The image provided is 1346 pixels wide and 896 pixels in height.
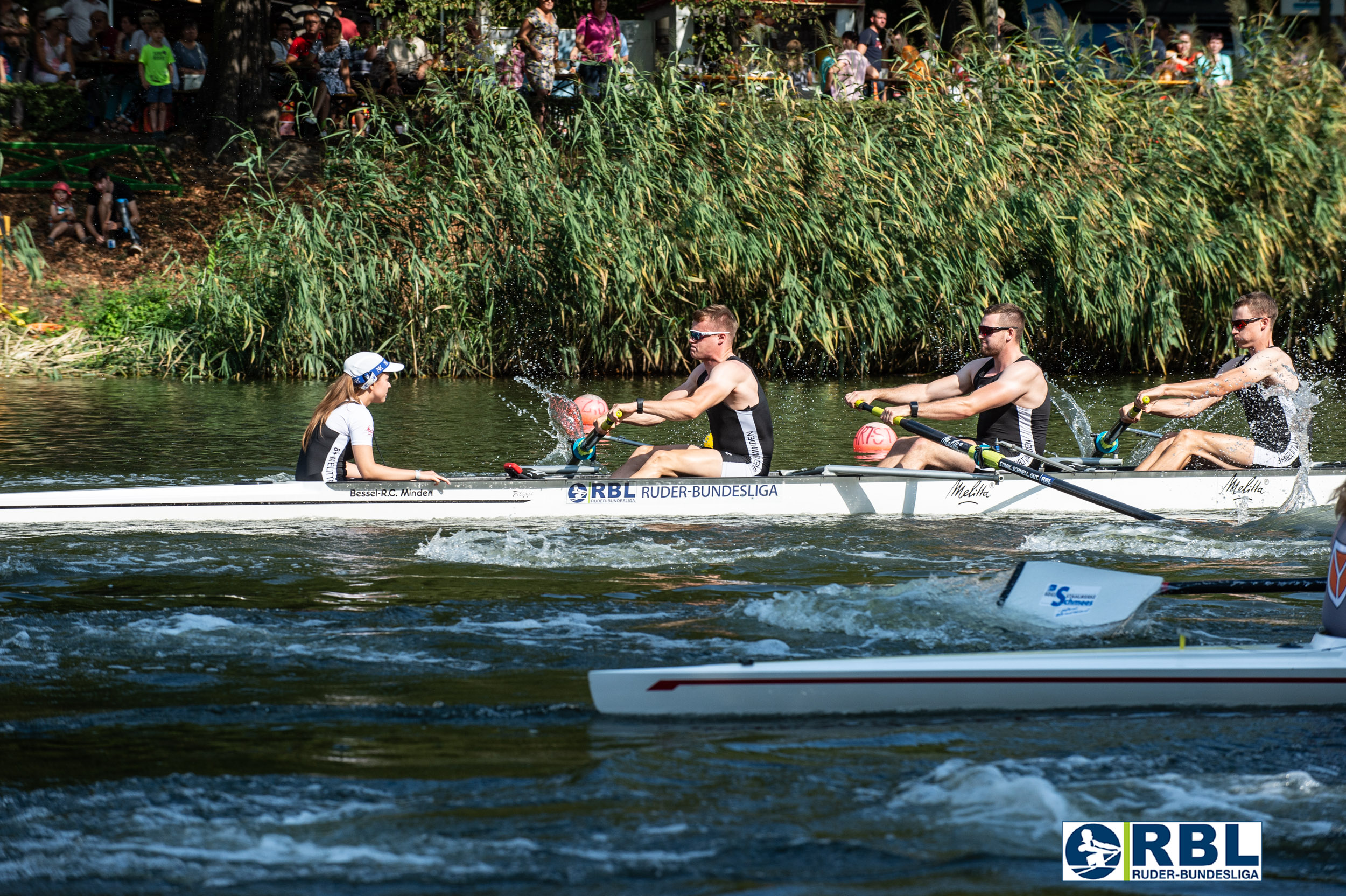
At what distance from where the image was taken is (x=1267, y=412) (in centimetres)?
932

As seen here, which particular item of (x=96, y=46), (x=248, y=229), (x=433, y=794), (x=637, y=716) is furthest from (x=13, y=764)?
(x=96, y=46)

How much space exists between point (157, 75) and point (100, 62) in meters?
1.13

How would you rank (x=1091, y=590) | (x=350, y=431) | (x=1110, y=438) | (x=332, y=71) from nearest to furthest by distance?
(x=1091, y=590)
(x=350, y=431)
(x=1110, y=438)
(x=332, y=71)

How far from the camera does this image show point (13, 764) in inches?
172

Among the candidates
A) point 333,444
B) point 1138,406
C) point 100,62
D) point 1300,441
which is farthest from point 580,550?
point 100,62

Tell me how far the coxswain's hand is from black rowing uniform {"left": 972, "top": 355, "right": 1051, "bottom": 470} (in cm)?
53

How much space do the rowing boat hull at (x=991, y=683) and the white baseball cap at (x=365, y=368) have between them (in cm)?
390

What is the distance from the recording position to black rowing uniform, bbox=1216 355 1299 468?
9.23 metres

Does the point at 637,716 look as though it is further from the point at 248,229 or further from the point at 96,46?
the point at 96,46

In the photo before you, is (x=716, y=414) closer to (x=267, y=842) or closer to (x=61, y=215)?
(x=267, y=842)

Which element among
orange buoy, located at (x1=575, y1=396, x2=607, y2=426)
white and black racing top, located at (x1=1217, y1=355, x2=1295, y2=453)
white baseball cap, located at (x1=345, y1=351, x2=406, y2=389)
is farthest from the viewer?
orange buoy, located at (x1=575, y1=396, x2=607, y2=426)

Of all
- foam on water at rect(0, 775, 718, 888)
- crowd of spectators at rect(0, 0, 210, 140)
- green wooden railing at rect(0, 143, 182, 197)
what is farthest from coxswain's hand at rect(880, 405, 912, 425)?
crowd of spectators at rect(0, 0, 210, 140)

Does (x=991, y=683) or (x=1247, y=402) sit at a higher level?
(x=1247, y=402)

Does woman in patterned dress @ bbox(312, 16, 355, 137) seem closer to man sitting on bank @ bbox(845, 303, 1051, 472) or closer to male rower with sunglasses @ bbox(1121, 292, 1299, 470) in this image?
man sitting on bank @ bbox(845, 303, 1051, 472)
